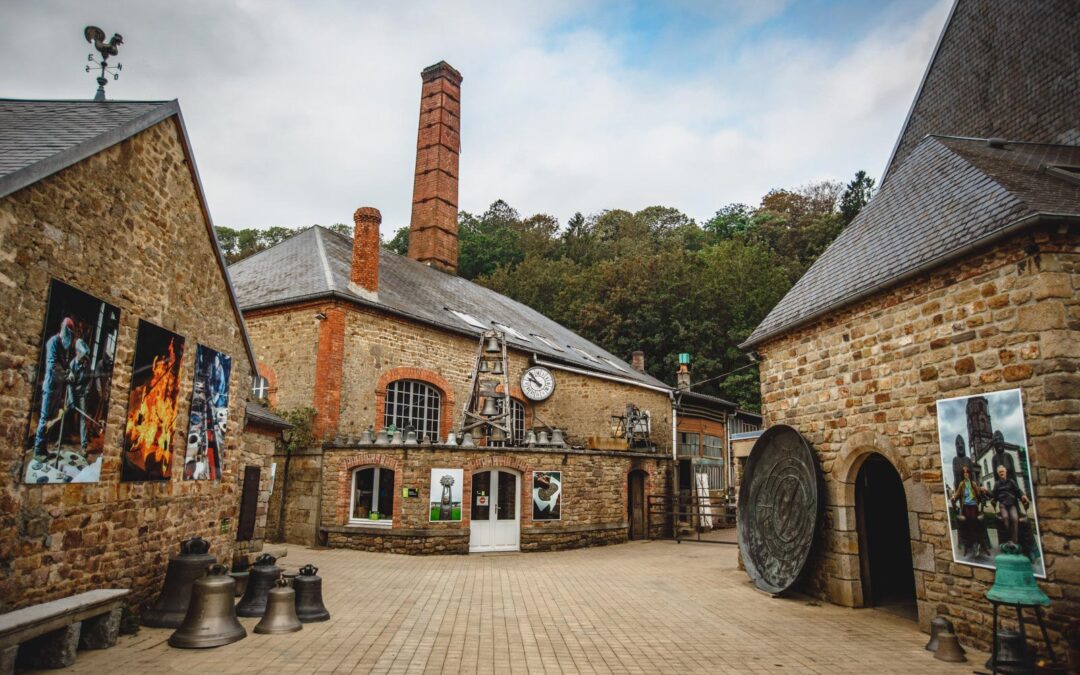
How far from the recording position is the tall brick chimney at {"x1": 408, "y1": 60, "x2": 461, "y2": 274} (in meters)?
22.6

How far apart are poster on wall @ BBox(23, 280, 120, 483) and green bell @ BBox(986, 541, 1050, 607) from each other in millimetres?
7414

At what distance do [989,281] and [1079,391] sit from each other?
1.22 m

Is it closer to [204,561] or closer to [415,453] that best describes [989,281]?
[204,561]

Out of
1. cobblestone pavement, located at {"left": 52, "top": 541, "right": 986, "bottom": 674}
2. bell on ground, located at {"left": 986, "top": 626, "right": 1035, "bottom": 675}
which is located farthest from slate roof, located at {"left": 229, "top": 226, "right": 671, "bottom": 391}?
bell on ground, located at {"left": 986, "top": 626, "right": 1035, "bottom": 675}

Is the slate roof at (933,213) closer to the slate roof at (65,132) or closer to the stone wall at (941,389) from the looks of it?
the stone wall at (941,389)

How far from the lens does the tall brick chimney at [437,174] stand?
74.1 ft

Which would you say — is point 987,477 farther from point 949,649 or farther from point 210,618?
point 210,618

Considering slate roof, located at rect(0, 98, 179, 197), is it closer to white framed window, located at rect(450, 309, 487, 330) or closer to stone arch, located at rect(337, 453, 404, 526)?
stone arch, located at rect(337, 453, 404, 526)

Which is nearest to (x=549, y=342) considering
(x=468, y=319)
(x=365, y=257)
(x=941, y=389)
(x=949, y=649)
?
(x=468, y=319)

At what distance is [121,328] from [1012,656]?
8050mm

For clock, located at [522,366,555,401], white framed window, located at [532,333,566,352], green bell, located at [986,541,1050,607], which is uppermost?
white framed window, located at [532,333,566,352]

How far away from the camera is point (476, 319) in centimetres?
1800

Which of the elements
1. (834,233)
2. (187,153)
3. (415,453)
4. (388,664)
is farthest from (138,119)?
(834,233)

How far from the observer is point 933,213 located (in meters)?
7.20
